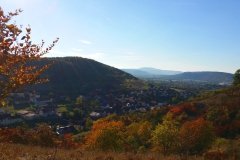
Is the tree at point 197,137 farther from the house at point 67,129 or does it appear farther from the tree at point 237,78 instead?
the tree at point 237,78

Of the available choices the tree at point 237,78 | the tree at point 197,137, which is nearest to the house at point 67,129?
the tree at point 237,78

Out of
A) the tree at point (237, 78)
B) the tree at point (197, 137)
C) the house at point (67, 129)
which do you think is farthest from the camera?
the tree at point (237, 78)

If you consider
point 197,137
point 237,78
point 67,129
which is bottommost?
point 67,129

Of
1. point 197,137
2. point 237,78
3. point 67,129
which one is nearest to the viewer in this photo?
point 197,137

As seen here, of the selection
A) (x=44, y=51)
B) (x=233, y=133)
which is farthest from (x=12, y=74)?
(x=233, y=133)

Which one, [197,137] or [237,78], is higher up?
[237,78]

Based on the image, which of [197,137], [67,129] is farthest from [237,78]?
[197,137]

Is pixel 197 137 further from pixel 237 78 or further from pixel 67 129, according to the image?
pixel 237 78

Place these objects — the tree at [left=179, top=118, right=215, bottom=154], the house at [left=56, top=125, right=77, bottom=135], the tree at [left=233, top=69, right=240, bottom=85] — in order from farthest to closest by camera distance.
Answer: the tree at [left=233, top=69, right=240, bottom=85], the house at [left=56, top=125, right=77, bottom=135], the tree at [left=179, top=118, right=215, bottom=154]

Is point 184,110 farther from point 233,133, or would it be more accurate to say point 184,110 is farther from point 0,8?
point 0,8

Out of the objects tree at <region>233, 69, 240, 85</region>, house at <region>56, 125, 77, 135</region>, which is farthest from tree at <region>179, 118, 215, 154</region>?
tree at <region>233, 69, 240, 85</region>

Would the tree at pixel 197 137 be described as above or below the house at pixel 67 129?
above

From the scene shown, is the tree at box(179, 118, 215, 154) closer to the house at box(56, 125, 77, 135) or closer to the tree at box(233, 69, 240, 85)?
the house at box(56, 125, 77, 135)

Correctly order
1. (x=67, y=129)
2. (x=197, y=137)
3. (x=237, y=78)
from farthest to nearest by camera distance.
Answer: (x=237, y=78), (x=67, y=129), (x=197, y=137)
